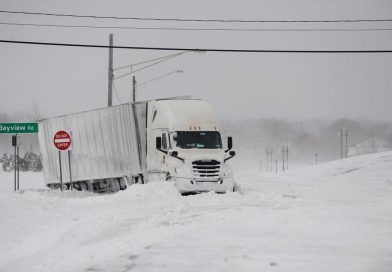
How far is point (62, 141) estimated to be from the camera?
2662cm

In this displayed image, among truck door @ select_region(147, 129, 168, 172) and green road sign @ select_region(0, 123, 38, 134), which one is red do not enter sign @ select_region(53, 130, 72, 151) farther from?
truck door @ select_region(147, 129, 168, 172)

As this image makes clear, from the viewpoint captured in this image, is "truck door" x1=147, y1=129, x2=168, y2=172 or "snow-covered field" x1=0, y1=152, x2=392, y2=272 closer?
"snow-covered field" x1=0, y1=152, x2=392, y2=272

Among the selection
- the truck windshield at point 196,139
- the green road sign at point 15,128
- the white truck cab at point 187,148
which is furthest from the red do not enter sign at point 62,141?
the truck windshield at point 196,139

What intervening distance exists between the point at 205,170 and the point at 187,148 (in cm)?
147

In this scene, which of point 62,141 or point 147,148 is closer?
point 147,148

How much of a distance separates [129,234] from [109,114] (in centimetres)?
1588

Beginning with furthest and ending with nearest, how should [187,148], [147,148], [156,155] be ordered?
1. [147,148]
2. [156,155]
3. [187,148]

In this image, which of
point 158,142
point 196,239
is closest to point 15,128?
point 158,142

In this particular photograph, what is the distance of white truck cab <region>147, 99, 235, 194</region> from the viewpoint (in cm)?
2192

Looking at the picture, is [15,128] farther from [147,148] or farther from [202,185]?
[202,185]

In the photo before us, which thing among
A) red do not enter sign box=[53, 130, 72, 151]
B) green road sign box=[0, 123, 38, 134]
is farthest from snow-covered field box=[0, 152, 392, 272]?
green road sign box=[0, 123, 38, 134]

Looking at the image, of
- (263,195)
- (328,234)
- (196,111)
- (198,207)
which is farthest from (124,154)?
(328,234)

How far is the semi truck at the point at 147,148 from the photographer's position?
22.1 metres

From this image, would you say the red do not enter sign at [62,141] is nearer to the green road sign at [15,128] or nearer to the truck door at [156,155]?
the green road sign at [15,128]
